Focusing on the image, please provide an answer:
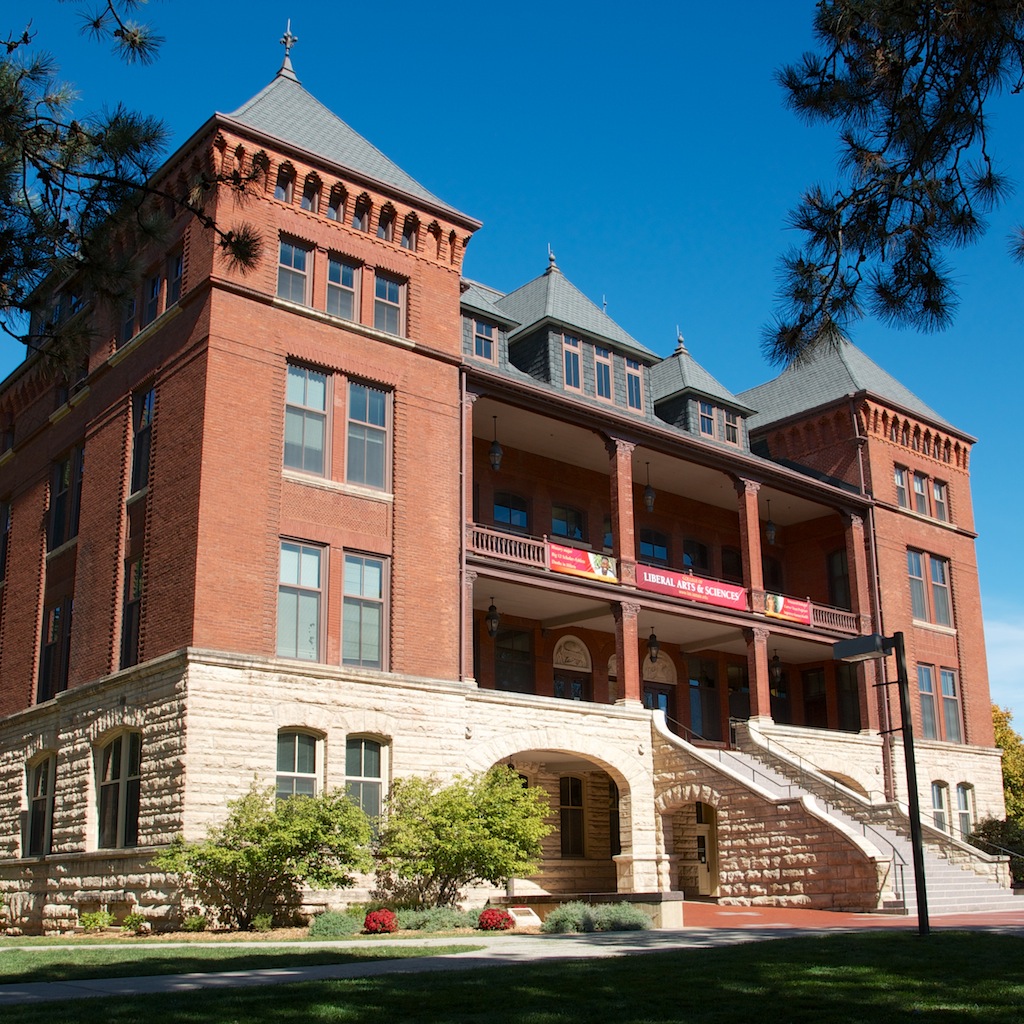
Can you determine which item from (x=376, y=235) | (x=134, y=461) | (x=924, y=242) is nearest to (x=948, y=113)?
(x=924, y=242)

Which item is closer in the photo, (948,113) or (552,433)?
(948,113)

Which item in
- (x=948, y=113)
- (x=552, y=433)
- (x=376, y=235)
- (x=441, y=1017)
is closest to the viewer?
(x=441, y=1017)

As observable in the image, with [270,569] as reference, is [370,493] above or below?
above

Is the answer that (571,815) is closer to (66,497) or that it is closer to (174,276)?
(66,497)

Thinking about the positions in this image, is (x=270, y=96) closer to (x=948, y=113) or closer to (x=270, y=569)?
(x=270, y=569)

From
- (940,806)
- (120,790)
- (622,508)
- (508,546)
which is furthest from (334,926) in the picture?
(940,806)

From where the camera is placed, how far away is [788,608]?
34719 mm

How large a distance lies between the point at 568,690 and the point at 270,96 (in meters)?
17.3

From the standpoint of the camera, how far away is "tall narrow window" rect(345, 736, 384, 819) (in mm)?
23156

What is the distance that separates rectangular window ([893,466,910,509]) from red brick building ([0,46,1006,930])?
5.65ft

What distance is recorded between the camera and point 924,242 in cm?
1177

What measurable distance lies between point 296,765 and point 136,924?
3.83 m

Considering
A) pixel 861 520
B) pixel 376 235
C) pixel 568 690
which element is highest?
pixel 376 235

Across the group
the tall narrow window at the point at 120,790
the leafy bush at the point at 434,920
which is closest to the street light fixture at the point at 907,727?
the leafy bush at the point at 434,920
